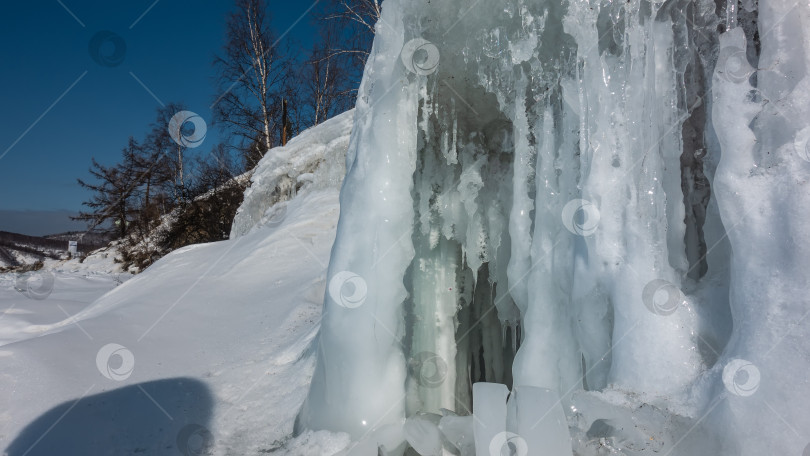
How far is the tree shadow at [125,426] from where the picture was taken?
94.3 inches

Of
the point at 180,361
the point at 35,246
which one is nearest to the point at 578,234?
the point at 180,361

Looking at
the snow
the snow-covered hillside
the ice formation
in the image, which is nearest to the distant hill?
the snow

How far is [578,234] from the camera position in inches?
89.1

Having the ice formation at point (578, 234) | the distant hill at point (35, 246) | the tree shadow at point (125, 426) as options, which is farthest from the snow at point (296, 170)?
the distant hill at point (35, 246)

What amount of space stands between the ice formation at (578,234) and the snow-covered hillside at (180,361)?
0.56 metres

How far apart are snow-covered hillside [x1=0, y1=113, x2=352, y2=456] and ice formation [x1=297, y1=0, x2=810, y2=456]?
56cm

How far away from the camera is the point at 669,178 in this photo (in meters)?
2.16

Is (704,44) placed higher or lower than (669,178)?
higher

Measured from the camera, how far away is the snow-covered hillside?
8.33ft

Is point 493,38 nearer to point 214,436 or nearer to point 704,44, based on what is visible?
point 704,44

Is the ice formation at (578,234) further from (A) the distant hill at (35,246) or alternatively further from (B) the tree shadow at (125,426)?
(A) the distant hill at (35,246)

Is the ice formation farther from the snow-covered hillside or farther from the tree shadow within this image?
the tree shadow

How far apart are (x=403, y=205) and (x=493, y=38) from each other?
1.09 m

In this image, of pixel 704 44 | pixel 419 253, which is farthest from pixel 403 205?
pixel 704 44
